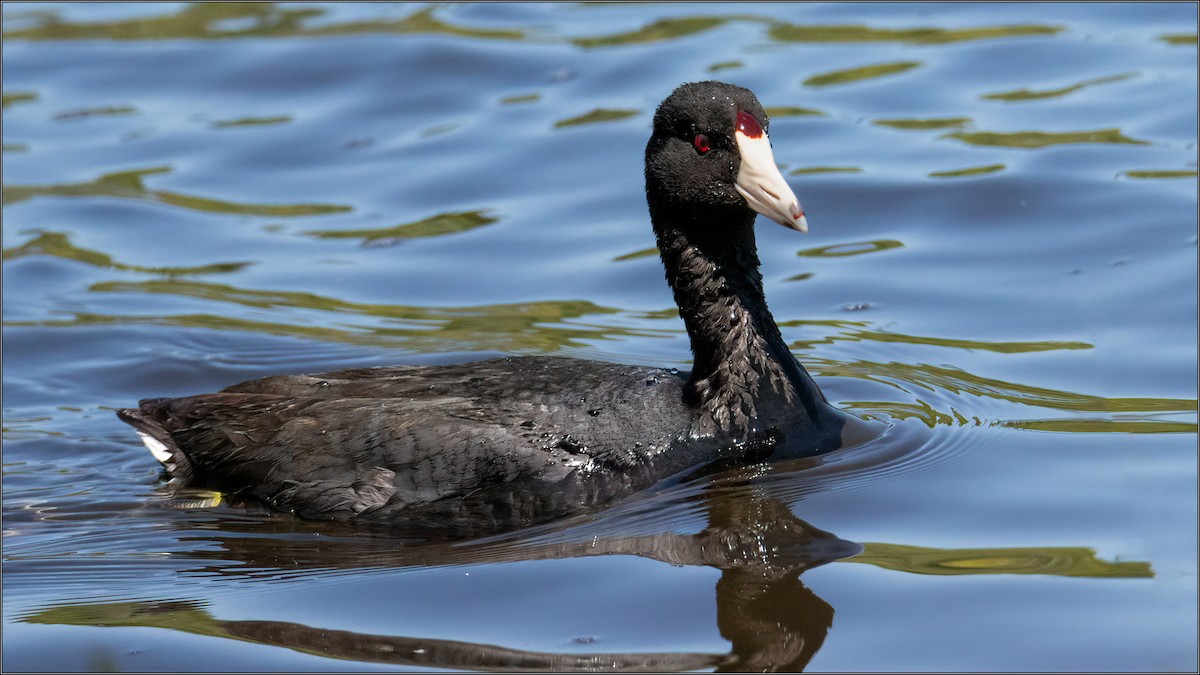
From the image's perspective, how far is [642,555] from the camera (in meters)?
5.66

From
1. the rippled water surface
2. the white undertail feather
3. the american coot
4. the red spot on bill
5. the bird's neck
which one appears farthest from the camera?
the white undertail feather

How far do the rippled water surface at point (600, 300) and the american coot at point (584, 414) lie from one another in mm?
158

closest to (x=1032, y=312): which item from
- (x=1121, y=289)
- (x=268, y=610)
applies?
(x=1121, y=289)

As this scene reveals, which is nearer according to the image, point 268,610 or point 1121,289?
point 268,610

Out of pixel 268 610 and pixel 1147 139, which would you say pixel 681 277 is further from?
pixel 1147 139

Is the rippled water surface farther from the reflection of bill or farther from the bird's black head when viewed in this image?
the bird's black head

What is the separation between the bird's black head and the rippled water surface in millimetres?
1050

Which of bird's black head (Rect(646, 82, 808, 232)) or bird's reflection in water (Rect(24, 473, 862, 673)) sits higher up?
bird's black head (Rect(646, 82, 808, 232))

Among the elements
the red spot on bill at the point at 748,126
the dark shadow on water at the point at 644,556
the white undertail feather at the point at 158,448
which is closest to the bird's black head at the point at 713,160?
the red spot on bill at the point at 748,126

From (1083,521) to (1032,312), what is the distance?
261 centimetres

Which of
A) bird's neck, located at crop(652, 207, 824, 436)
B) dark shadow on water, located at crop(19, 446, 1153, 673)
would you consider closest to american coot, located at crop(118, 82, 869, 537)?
bird's neck, located at crop(652, 207, 824, 436)

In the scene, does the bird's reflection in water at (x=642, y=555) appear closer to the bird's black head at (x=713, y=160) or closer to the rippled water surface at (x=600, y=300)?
the rippled water surface at (x=600, y=300)

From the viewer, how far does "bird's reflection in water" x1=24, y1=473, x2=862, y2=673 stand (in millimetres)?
4852

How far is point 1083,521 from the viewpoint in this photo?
5641 mm
